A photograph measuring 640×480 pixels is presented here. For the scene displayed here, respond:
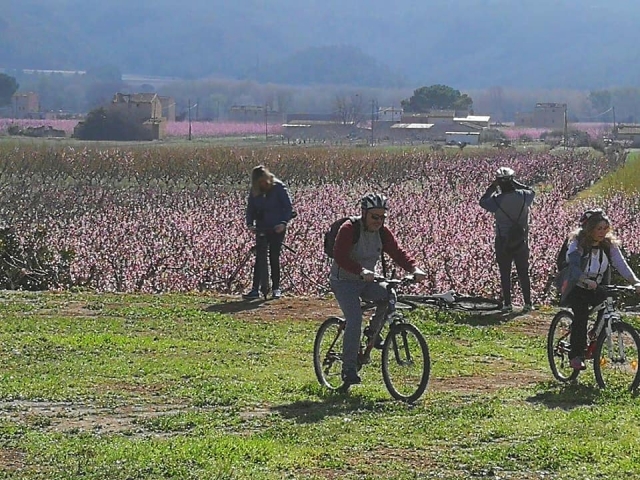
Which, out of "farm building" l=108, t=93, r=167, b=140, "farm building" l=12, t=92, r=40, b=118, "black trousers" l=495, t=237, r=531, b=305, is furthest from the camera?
"farm building" l=12, t=92, r=40, b=118

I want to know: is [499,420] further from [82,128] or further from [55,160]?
[82,128]

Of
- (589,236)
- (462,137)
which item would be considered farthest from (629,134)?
(589,236)

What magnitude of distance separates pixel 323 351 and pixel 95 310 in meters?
5.70

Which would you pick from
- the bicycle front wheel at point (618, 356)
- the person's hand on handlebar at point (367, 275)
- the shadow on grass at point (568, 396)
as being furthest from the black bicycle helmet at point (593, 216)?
the person's hand on handlebar at point (367, 275)

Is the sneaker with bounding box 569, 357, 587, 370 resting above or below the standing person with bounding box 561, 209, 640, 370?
below

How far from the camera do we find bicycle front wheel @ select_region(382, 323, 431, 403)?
32.3 ft

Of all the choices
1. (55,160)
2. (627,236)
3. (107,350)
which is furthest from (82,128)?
(107,350)

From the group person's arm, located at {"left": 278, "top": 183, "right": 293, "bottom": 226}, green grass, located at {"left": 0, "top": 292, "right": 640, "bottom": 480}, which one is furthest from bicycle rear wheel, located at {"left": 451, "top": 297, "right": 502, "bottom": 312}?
person's arm, located at {"left": 278, "top": 183, "right": 293, "bottom": 226}

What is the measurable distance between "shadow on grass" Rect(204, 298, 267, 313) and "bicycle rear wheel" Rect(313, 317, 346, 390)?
486 cm

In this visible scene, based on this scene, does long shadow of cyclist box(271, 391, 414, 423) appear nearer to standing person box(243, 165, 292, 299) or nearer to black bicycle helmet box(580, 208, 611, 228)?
black bicycle helmet box(580, 208, 611, 228)

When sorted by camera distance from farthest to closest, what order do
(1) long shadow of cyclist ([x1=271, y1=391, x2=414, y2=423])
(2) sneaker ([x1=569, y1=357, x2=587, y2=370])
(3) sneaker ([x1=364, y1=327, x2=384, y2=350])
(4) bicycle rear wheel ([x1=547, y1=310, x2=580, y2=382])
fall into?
(4) bicycle rear wheel ([x1=547, y1=310, x2=580, y2=382]) < (2) sneaker ([x1=569, y1=357, x2=587, y2=370]) < (3) sneaker ([x1=364, y1=327, x2=384, y2=350]) < (1) long shadow of cyclist ([x1=271, y1=391, x2=414, y2=423])

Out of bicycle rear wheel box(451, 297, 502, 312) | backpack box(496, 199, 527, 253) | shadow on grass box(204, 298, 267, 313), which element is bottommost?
shadow on grass box(204, 298, 267, 313)

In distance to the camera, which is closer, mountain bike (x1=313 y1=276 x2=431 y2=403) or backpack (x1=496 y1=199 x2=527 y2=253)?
mountain bike (x1=313 y1=276 x2=431 y2=403)

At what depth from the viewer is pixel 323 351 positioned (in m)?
10.8
